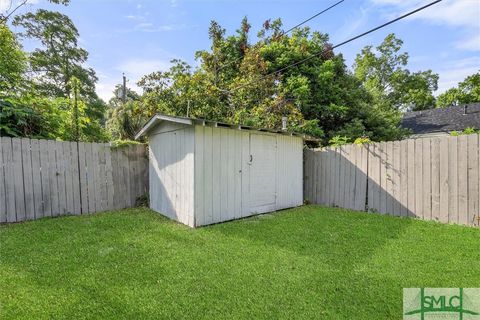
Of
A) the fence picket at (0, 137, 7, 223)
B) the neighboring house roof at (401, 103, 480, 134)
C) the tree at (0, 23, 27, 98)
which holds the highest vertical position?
the tree at (0, 23, 27, 98)

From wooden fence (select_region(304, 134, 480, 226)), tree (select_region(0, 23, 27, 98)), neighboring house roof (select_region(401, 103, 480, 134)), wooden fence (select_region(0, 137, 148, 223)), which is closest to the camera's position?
wooden fence (select_region(304, 134, 480, 226))

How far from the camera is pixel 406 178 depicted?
18.2 ft

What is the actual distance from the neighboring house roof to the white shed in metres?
15.5

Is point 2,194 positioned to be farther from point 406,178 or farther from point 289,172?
point 406,178

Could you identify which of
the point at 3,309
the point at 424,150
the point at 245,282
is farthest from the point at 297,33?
the point at 3,309

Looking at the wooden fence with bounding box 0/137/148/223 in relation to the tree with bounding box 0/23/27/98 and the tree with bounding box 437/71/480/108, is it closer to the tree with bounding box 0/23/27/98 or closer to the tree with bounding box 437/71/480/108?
the tree with bounding box 0/23/27/98

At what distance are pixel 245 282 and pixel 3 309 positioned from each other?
210cm

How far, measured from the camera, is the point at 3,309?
2188mm

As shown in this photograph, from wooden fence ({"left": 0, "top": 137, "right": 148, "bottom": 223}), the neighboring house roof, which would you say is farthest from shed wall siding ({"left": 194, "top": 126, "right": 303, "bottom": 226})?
the neighboring house roof

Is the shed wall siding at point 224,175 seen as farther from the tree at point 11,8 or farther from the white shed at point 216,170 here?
the tree at point 11,8

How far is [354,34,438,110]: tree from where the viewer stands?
23469 millimetres

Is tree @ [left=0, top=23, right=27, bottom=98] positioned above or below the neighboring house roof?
above

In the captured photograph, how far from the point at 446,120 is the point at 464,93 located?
8335 mm

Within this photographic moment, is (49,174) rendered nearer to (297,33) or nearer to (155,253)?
(155,253)
